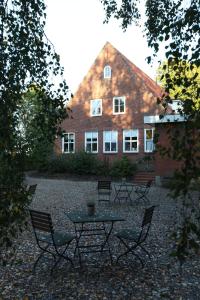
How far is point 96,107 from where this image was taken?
1334 inches

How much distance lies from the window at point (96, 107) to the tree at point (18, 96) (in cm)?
2975

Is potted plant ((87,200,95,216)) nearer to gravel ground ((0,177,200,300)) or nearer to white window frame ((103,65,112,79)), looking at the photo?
gravel ground ((0,177,200,300))

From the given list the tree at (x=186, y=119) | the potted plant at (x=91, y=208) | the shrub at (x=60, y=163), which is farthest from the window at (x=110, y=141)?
the tree at (x=186, y=119)

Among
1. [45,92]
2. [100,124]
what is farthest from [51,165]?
[45,92]

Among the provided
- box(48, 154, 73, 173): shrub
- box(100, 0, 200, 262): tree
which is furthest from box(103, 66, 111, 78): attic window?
box(100, 0, 200, 262): tree

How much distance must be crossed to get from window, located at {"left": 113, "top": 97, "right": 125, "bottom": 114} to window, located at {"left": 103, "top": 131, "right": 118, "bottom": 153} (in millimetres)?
1910

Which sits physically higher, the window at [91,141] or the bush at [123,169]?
the window at [91,141]

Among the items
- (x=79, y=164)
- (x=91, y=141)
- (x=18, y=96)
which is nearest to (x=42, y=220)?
(x=18, y=96)

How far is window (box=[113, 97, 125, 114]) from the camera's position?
107 ft

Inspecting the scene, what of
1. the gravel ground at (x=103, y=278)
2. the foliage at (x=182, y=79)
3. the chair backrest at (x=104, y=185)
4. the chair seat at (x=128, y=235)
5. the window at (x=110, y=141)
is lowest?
the gravel ground at (x=103, y=278)

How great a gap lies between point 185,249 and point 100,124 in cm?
3098

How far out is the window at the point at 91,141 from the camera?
109ft

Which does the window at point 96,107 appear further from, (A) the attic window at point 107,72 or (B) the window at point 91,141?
(A) the attic window at point 107,72

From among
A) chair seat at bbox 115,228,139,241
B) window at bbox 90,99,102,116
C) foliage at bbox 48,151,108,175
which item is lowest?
chair seat at bbox 115,228,139,241
